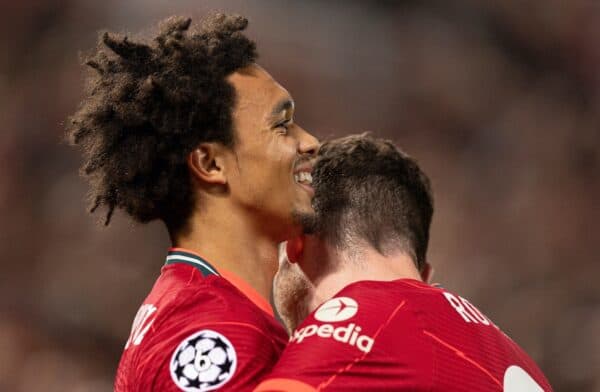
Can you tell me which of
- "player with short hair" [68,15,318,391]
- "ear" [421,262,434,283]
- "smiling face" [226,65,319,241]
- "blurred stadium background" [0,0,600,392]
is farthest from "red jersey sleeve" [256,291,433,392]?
"blurred stadium background" [0,0,600,392]

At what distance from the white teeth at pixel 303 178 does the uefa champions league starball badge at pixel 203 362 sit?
0.73m

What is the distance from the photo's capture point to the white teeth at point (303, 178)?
8.19 feet

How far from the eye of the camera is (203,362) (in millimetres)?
1839

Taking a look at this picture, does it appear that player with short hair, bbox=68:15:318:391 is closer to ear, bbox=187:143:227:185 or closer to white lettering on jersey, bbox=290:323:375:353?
ear, bbox=187:143:227:185

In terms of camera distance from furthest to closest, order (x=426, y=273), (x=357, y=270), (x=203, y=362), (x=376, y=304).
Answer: (x=426, y=273)
(x=357, y=270)
(x=376, y=304)
(x=203, y=362)

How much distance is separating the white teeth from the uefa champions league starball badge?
0.73 meters

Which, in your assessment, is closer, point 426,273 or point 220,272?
point 220,272

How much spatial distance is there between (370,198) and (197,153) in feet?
1.98

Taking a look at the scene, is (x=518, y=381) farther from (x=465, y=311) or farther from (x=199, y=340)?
(x=199, y=340)

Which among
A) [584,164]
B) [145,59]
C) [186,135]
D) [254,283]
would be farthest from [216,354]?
[584,164]

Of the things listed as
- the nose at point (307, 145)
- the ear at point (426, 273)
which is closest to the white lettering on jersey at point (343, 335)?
the nose at point (307, 145)

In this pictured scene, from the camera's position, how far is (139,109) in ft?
7.41

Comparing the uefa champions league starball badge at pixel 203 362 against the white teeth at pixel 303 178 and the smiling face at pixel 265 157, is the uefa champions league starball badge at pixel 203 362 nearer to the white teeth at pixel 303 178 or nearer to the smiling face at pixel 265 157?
the smiling face at pixel 265 157

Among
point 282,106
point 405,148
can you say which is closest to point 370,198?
point 282,106
